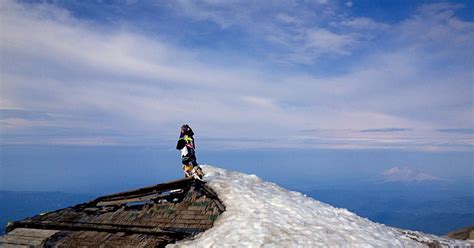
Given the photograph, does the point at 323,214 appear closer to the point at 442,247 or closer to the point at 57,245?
the point at 442,247

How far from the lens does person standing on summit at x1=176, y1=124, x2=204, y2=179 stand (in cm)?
2156

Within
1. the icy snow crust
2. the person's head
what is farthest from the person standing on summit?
the icy snow crust

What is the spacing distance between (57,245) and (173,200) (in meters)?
5.41

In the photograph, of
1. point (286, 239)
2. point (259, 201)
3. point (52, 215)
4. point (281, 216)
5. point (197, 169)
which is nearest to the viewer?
point (286, 239)

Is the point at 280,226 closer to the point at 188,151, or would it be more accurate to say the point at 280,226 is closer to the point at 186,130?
the point at 188,151

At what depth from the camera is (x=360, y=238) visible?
14.5 m

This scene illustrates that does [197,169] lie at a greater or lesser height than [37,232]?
greater

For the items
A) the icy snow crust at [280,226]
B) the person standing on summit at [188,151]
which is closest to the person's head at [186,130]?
the person standing on summit at [188,151]

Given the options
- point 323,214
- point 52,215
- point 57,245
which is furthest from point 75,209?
point 323,214

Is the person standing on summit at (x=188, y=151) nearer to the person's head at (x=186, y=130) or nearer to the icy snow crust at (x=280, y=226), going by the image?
the person's head at (x=186, y=130)

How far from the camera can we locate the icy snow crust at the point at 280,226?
43.1ft

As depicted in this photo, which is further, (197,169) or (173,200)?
(197,169)

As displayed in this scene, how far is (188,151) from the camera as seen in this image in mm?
21594

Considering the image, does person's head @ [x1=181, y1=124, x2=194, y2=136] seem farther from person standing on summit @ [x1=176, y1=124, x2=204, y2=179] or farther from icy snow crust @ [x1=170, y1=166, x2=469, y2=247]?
icy snow crust @ [x1=170, y1=166, x2=469, y2=247]
